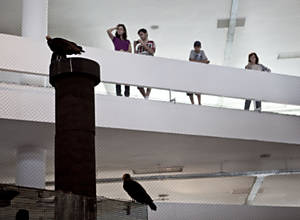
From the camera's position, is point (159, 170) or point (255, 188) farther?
point (255, 188)

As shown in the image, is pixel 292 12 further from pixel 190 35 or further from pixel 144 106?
pixel 144 106

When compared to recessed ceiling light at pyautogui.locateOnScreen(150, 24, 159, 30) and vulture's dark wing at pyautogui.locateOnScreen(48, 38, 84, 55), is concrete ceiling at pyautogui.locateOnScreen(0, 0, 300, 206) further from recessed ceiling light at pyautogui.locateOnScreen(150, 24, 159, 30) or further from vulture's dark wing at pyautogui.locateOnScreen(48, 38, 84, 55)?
vulture's dark wing at pyautogui.locateOnScreen(48, 38, 84, 55)

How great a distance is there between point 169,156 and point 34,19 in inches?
177

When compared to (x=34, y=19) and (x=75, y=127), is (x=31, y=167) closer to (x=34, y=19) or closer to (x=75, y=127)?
(x=34, y=19)

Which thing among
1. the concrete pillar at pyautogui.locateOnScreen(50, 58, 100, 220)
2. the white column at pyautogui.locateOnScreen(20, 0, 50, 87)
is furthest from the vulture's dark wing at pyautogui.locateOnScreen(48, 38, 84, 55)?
the white column at pyautogui.locateOnScreen(20, 0, 50, 87)

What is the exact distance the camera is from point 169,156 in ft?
44.2

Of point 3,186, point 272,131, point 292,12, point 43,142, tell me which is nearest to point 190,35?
point 292,12

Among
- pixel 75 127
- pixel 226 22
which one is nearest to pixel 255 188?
pixel 226 22

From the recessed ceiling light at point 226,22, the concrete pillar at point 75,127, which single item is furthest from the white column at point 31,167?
the recessed ceiling light at point 226,22

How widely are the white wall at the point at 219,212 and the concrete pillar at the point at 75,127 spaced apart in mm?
7210

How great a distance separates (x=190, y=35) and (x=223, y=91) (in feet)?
17.4

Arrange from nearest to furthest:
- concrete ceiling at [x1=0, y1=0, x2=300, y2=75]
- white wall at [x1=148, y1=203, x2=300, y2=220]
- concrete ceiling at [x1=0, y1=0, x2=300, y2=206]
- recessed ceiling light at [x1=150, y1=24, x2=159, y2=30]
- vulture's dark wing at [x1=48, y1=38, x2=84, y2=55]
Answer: vulture's dark wing at [x1=48, y1=38, x2=84, y2=55] → white wall at [x1=148, y1=203, x2=300, y2=220] → concrete ceiling at [x1=0, y1=0, x2=300, y2=206] → concrete ceiling at [x1=0, y1=0, x2=300, y2=75] → recessed ceiling light at [x1=150, y1=24, x2=159, y2=30]

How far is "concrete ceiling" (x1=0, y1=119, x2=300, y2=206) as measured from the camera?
1127 centimetres

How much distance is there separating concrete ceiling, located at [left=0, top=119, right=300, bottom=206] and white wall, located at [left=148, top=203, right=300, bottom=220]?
4.34 ft
